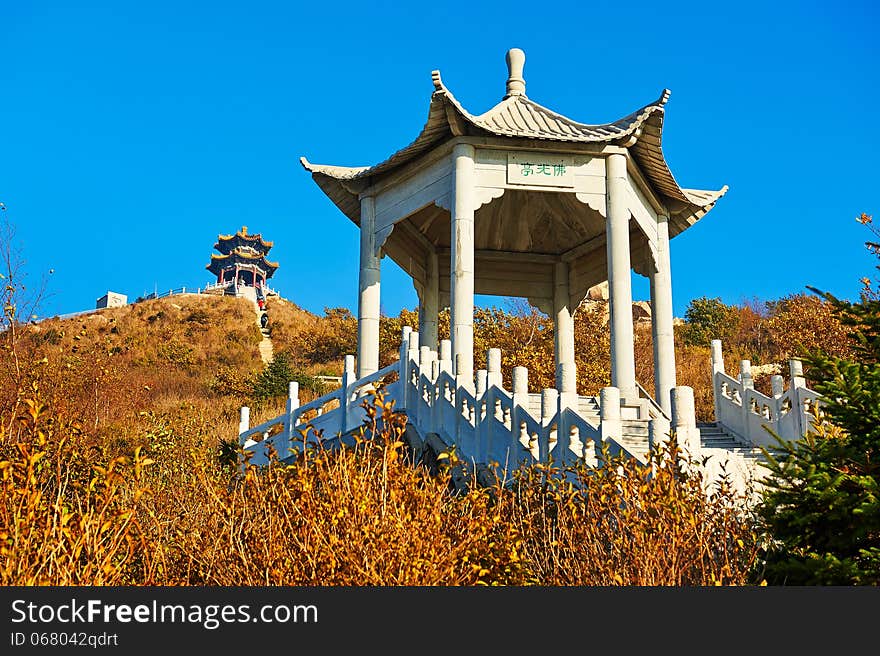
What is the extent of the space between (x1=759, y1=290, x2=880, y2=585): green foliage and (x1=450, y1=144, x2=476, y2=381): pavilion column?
23.7 feet

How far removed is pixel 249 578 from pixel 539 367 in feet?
54.3

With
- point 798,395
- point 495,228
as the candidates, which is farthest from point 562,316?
point 798,395

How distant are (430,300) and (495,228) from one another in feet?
6.37

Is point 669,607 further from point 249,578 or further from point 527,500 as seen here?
point 249,578

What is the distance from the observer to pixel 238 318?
2685 inches

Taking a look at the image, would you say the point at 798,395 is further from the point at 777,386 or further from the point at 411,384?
the point at 411,384

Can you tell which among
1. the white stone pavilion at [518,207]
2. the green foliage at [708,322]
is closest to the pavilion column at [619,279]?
the white stone pavilion at [518,207]

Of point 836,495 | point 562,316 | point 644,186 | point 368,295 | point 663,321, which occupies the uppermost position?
point 644,186

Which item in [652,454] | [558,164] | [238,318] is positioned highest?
[238,318]

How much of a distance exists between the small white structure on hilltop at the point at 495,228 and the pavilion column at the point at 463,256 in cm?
2

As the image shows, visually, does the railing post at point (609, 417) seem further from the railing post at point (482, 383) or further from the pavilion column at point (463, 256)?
the pavilion column at point (463, 256)

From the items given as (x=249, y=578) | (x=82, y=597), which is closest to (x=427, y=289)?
Result: (x=249, y=578)

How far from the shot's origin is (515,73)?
15.8 m

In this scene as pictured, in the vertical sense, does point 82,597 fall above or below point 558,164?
below
